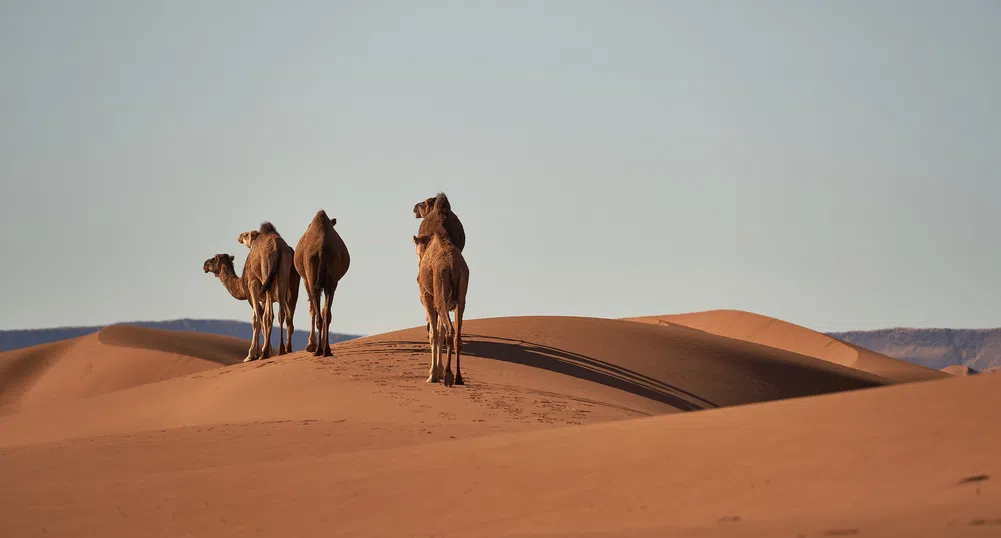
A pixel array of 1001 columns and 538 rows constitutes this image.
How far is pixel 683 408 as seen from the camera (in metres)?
23.6

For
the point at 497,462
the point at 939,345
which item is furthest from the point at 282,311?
the point at 939,345

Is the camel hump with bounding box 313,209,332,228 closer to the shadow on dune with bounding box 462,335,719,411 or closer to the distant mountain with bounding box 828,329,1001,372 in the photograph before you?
the shadow on dune with bounding box 462,335,719,411

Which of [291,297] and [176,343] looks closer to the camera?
[291,297]

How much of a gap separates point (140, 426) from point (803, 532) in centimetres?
1632

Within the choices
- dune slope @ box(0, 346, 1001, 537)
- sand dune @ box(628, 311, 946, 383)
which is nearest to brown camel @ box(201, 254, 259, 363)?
dune slope @ box(0, 346, 1001, 537)

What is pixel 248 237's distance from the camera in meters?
29.3

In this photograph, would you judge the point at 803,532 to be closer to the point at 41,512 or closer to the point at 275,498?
the point at 275,498

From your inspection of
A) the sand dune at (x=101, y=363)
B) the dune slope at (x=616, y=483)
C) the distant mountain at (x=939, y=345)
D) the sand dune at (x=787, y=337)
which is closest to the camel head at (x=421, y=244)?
the dune slope at (x=616, y=483)

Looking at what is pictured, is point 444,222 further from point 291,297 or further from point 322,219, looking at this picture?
point 291,297

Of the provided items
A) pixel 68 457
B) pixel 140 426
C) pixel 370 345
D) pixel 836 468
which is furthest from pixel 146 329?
pixel 836 468

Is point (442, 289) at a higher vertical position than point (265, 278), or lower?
lower

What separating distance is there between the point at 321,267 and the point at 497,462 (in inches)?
541

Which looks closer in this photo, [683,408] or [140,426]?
[140,426]

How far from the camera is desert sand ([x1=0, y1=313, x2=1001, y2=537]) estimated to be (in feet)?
25.9
